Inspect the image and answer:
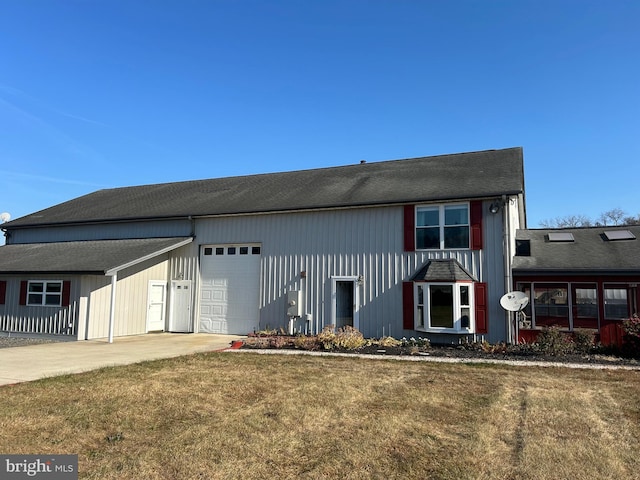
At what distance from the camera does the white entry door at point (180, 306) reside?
17.8 metres

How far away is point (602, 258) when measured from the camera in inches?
539

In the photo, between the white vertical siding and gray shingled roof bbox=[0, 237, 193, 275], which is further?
the white vertical siding

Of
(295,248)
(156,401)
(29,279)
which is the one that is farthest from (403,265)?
(29,279)

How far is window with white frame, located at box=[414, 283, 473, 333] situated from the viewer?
43.9 ft

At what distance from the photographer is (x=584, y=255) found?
46.2 ft

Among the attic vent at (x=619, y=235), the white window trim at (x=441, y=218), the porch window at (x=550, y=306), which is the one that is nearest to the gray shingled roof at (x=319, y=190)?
the white window trim at (x=441, y=218)

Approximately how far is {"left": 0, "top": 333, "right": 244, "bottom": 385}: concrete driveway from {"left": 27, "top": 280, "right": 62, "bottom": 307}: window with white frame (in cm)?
244

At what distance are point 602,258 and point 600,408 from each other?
28.0ft

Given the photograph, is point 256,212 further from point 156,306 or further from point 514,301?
point 514,301

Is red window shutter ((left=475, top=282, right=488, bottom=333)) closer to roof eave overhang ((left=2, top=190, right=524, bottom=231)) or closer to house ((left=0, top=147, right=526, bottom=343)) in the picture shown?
house ((left=0, top=147, right=526, bottom=343))

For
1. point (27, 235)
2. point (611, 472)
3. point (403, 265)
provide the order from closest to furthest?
point (611, 472)
point (403, 265)
point (27, 235)

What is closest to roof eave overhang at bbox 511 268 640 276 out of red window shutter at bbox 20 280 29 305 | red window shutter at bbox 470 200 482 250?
red window shutter at bbox 470 200 482 250

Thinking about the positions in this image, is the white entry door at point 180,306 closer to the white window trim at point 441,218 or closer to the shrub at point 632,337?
the white window trim at point 441,218

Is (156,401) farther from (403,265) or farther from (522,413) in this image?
(403,265)
